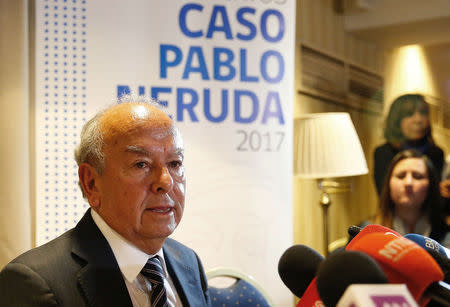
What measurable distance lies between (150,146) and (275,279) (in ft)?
5.26

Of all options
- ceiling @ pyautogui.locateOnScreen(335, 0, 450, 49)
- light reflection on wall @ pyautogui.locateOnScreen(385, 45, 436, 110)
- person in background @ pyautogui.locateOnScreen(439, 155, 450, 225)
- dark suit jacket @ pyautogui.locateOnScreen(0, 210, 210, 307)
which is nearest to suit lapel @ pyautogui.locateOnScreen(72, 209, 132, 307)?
dark suit jacket @ pyautogui.locateOnScreen(0, 210, 210, 307)

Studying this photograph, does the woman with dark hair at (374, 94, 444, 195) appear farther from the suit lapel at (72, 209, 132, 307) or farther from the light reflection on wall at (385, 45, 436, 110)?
the suit lapel at (72, 209, 132, 307)

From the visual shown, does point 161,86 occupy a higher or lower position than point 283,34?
lower

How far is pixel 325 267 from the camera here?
27.5 inches

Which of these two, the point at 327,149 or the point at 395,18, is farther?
the point at 395,18

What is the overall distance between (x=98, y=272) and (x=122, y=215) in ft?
0.50

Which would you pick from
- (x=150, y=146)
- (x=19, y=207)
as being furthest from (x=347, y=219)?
(x=150, y=146)

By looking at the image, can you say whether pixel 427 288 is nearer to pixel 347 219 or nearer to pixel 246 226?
pixel 246 226

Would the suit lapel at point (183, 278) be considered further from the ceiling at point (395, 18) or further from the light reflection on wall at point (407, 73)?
the light reflection on wall at point (407, 73)

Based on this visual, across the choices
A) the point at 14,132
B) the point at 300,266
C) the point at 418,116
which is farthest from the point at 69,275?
the point at 418,116

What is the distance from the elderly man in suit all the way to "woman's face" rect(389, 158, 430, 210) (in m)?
2.52

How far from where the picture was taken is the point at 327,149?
3.34 m

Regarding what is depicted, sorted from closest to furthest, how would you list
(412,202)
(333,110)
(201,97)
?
1. (201,97)
2. (412,202)
3. (333,110)

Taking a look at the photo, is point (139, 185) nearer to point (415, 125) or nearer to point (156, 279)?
point (156, 279)
